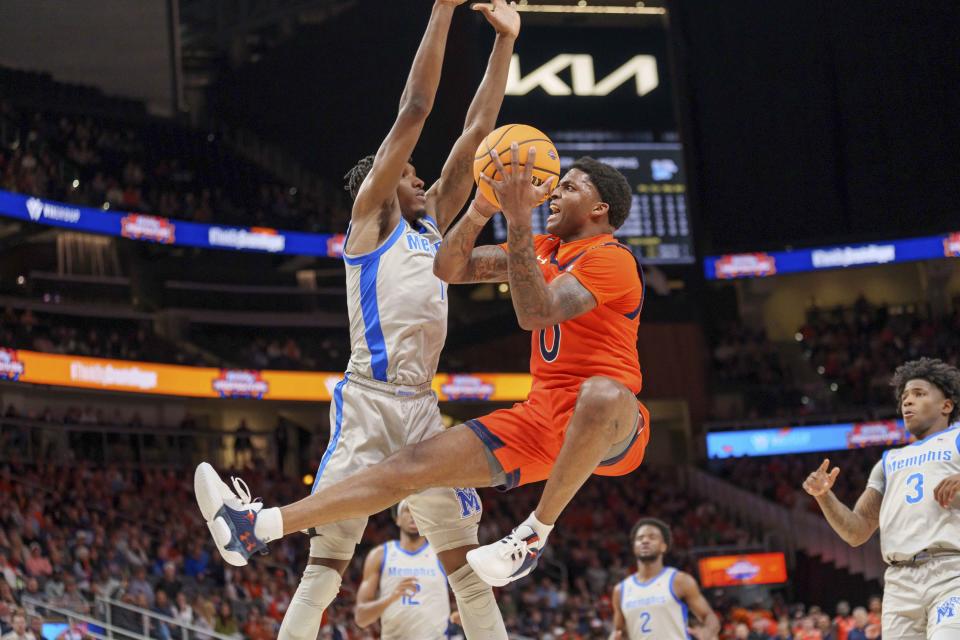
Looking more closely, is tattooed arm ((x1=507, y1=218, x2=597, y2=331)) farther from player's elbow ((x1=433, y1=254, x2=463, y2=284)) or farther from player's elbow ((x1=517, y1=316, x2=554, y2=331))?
player's elbow ((x1=433, y1=254, x2=463, y2=284))

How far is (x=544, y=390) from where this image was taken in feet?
18.9

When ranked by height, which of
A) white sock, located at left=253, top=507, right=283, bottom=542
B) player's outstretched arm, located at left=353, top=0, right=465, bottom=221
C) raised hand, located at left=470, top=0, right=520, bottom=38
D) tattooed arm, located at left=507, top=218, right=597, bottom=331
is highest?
raised hand, located at left=470, top=0, right=520, bottom=38

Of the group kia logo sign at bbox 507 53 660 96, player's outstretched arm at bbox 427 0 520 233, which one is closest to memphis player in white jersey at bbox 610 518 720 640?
player's outstretched arm at bbox 427 0 520 233

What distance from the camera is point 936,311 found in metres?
32.0

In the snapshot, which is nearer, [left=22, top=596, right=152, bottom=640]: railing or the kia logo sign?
[left=22, top=596, right=152, bottom=640]: railing

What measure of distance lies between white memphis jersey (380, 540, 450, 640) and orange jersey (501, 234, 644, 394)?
442 centimetres

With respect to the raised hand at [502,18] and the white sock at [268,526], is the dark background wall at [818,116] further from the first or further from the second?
the white sock at [268,526]

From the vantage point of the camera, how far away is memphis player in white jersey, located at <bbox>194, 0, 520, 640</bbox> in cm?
593

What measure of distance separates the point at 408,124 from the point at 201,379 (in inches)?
804

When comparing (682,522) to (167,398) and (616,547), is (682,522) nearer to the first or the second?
(616,547)

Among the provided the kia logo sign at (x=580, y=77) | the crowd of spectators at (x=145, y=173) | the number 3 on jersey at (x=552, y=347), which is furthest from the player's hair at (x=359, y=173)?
the kia logo sign at (x=580, y=77)

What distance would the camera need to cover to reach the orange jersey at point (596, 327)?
562 centimetres

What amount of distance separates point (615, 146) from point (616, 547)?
30.4 feet

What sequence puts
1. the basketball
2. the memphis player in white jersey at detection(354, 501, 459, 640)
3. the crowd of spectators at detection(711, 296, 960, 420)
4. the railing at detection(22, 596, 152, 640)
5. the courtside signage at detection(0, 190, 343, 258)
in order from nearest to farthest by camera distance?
the basketball
the memphis player in white jersey at detection(354, 501, 459, 640)
the railing at detection(22, 596, 152, 640)
the courtside signage at detection(0, 190, 343, 258)
the crowd of spectators at detection(711, 296, 960, 420)
